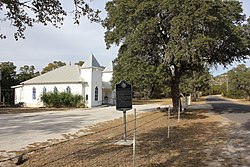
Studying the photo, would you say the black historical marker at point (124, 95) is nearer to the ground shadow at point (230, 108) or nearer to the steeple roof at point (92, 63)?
the ground shadow at point (230, 108)

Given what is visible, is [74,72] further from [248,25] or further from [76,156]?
[76,156]

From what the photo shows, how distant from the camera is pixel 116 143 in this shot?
33.3 feet

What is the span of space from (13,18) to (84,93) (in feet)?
102

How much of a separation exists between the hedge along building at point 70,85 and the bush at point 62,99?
0.97 metres

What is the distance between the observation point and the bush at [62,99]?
118 ft

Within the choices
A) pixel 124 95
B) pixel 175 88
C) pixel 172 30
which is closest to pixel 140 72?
pixel 172 30

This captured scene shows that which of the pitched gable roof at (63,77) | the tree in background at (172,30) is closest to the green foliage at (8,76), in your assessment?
the pitched gable roof at (63,77)

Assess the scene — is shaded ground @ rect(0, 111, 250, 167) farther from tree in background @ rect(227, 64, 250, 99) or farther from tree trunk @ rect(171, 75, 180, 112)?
tree in background @ rect(227, 64, 250, 99)

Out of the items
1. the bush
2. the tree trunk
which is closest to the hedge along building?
the bush

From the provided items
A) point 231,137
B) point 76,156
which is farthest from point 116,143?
point 231,137

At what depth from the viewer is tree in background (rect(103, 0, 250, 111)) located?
17297 mm

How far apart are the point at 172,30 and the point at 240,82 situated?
4464 centimetres

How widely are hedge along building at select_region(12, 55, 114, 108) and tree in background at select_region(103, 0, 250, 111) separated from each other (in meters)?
16.1

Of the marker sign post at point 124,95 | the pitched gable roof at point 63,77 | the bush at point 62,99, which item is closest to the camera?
the marker sign post at point 124,95
